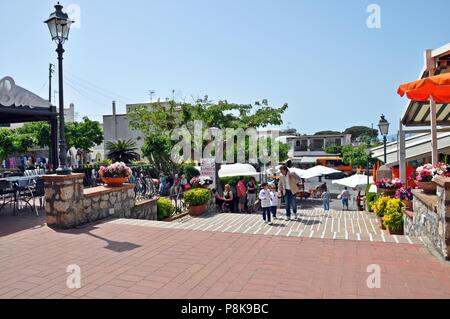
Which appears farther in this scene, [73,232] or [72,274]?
[73,232]

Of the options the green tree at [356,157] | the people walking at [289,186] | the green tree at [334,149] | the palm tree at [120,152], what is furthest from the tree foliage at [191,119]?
the green tree at [334,149]

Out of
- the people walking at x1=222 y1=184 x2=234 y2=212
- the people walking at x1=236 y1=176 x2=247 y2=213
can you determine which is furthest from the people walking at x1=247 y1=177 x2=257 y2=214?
the people walking at x1=222 y1=184 x2=234 y2=212

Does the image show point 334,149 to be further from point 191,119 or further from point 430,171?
point 430,171

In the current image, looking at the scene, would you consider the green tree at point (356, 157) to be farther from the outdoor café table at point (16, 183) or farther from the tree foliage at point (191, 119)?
the outdoor café table at point (16, 183)

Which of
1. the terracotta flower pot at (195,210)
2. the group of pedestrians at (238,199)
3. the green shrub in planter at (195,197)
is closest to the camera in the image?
the green shrub in planter at (195,197)

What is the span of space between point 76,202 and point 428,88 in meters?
6.41

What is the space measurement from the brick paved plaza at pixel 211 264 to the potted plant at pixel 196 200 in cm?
350

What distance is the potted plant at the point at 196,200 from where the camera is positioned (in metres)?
10.0

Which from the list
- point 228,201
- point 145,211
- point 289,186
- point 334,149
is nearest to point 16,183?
point 145,211

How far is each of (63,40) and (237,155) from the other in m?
13.2

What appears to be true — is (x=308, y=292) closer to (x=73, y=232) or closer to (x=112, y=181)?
(x=73, y=232)

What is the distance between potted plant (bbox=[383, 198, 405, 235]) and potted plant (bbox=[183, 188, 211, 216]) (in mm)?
4858
